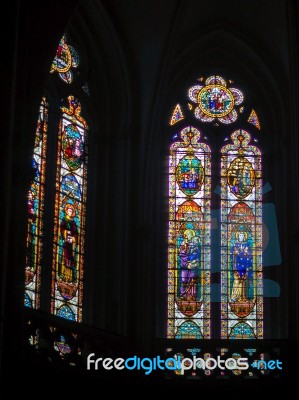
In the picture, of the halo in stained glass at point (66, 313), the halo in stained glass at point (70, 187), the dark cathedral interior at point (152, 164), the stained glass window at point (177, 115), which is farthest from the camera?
the stained glass window at point (177, 115)

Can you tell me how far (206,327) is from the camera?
22.4 meters

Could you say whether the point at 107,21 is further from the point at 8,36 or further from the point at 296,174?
the point at 8,36

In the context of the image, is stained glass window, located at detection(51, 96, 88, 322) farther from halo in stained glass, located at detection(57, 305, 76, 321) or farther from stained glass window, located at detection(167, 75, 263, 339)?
stained glass window, located at detection(167, 75, 263, 339)

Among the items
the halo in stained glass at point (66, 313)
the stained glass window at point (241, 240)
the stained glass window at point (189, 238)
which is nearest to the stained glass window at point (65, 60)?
the stained glass window at point (189, 238)

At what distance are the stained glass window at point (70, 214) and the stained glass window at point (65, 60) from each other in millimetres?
408

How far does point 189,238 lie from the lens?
2295cm

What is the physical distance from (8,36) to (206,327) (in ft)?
27.3

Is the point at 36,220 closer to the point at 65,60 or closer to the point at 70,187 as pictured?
the point at 70,187

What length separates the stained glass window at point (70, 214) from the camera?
2111cm

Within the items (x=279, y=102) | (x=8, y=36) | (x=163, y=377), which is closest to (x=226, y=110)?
(x=279, y=102)

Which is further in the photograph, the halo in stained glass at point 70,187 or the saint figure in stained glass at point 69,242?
the halo in stained glass at point 70,187

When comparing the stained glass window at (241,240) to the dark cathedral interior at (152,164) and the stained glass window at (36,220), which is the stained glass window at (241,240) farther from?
the stained glass window at (36,220)

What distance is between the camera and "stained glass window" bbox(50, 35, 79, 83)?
73.0 feet

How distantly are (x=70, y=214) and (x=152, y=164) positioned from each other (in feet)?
5.86
